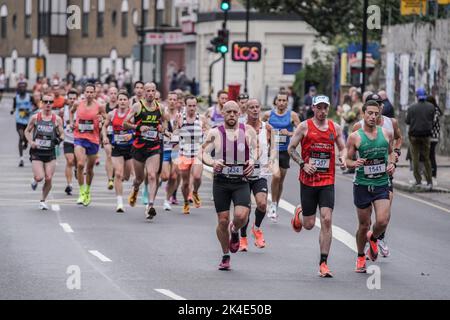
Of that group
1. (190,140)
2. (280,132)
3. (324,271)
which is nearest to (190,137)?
(190,140)

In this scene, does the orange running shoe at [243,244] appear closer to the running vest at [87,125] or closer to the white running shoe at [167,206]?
the white running shoe at [167,206]

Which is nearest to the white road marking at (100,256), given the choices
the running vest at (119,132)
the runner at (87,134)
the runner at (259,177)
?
the runner at (259,177)

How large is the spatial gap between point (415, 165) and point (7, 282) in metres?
15.0

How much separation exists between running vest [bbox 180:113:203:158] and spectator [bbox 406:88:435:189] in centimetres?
608

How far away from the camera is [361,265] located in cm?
1552

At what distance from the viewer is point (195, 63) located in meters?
78.2

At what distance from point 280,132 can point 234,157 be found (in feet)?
18.1

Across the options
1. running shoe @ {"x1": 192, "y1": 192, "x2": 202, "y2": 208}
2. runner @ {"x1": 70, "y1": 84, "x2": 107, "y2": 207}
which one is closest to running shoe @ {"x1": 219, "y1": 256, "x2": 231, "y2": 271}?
running shoe @ {"x1": 192, "y1": 192, "x2": 202, "y2": 208}

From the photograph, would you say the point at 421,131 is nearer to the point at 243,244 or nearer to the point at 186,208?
the point at 186,208

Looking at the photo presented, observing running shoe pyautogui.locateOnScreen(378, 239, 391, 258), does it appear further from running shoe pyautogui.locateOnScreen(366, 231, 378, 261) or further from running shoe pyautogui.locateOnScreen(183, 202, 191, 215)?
running shoe pyautogui.locateOnScreen(183, 202, 191, 215)

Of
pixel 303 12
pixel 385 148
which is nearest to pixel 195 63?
pixel 303 12

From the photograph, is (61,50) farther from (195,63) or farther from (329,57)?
(329,57)

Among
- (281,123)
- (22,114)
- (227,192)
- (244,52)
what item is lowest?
(22,114)

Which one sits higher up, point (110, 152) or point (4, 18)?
point (4, 18)
